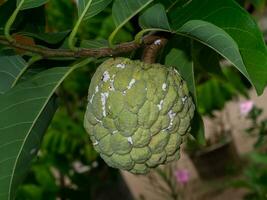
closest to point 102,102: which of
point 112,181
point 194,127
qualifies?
point 194,127

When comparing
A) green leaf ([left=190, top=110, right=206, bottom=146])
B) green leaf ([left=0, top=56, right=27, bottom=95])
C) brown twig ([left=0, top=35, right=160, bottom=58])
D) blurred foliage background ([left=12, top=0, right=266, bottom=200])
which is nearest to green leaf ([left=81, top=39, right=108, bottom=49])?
brown twig ([left=0, top=35, right=160, bottom=58])

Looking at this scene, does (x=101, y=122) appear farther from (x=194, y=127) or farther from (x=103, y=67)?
(x=194, y=127)

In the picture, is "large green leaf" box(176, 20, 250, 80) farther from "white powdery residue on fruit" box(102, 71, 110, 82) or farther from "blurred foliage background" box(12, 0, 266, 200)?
"blurred foliage background" box(12, 0, 266, 200)

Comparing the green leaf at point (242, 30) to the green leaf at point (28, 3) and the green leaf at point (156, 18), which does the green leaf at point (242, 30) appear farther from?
the green leaf at point (28, 3)

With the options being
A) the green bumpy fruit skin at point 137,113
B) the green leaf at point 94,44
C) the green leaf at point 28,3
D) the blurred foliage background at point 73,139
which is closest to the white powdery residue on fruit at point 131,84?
the green bumpy fruit skin at point 137,113

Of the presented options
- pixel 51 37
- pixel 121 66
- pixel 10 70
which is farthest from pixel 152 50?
pixel 10 70

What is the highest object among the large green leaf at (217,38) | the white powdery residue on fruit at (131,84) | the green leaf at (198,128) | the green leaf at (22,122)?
the large green leaf at (217,38)
